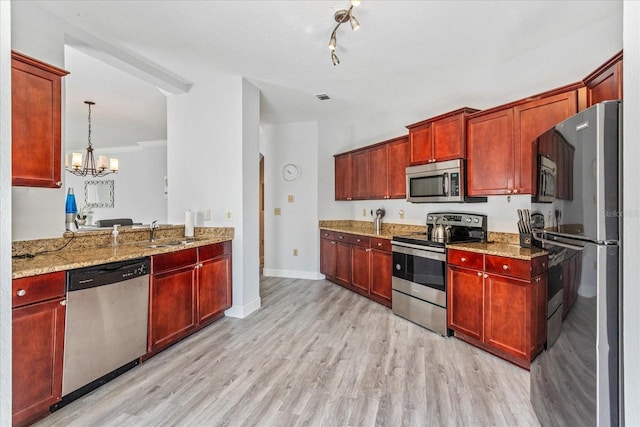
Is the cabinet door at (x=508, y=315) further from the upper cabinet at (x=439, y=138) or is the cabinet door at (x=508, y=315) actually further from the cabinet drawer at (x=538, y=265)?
the upper cabinet at (x=439, y=138)

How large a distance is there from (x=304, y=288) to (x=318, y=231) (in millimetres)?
1024

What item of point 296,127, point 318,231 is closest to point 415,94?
point 296,127

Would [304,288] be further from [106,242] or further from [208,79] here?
[208,79]

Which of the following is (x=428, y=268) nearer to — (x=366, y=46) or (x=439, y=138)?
(x=439, y=138)

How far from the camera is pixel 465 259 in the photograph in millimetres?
2805

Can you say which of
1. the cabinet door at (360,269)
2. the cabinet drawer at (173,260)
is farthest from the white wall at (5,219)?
the cabinet door at (360,269)

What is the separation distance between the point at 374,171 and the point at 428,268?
1.84 m

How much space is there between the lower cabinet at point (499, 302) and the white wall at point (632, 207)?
5.06 ft

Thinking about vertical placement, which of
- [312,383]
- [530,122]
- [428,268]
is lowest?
[312,383]

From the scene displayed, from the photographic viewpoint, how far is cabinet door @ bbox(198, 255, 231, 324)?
3033 millimetres

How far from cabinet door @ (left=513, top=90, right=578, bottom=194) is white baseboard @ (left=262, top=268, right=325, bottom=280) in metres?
3.33

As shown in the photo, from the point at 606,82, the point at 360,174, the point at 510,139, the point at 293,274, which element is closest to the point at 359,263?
the point at 360,174

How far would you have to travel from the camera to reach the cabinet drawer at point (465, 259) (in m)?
2.69

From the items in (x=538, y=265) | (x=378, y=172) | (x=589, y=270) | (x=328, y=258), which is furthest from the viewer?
(x=328, y=258)
